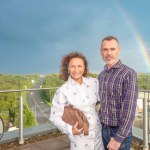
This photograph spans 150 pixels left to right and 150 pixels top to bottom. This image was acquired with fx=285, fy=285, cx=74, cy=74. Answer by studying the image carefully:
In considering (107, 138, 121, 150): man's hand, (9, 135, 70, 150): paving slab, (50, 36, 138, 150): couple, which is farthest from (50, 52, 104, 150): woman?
(9, 135, 70, 150): paving slab

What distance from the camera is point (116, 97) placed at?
2281 millimetres

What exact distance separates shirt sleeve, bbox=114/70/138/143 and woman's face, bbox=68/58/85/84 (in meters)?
0.42

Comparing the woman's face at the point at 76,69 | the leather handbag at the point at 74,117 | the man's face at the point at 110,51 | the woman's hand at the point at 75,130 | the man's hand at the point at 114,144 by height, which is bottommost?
the man's hand at the point at 114,144

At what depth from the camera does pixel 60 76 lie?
2.58 meters

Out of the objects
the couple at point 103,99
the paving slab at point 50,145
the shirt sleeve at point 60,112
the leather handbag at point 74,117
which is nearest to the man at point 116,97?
the couple at point 103,99

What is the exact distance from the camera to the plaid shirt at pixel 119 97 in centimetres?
220

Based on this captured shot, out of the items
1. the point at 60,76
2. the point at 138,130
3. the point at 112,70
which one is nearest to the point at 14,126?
the point at 138,130

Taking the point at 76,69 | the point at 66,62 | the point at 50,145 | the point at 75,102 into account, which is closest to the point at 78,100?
the point at 75,102

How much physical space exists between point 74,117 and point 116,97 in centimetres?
37

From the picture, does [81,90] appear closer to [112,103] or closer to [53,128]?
[112,103]

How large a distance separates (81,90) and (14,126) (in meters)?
3.69

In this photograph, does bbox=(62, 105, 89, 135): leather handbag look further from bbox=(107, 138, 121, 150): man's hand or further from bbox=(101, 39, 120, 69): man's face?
bbox=(101, 39, 120, 69): man's face

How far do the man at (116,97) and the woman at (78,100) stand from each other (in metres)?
0.08

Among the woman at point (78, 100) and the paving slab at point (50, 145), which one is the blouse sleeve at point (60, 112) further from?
the paving slab at point (50, 145)
